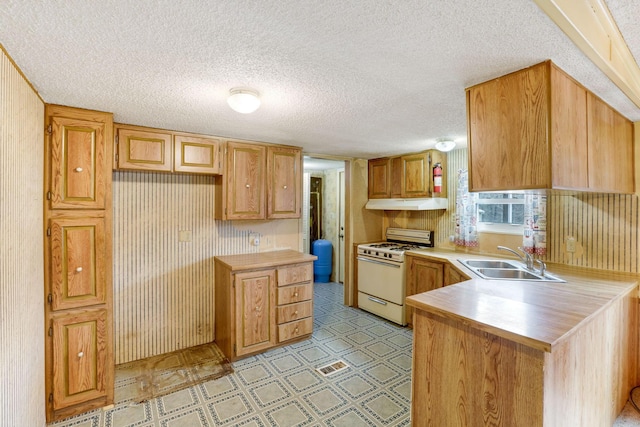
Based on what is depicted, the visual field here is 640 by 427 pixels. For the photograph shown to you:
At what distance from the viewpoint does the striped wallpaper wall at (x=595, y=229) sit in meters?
2.39

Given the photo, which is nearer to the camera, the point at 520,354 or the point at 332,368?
the point at 520,354

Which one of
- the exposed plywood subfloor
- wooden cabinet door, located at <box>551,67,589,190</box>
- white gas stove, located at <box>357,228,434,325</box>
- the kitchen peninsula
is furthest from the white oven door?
wooden cabinet door, located at <box>551,67,589,190</box>

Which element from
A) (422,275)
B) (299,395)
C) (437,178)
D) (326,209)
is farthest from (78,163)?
(326,209)

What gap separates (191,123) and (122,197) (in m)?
0.98

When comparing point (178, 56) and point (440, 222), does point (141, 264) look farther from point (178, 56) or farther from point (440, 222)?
point (440, 222)

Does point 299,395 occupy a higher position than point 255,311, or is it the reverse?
point 255,311

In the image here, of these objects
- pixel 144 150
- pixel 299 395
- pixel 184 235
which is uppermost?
pixel 144 150

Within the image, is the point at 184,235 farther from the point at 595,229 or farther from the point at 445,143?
the point at 595,229

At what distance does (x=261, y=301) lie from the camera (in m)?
2.99

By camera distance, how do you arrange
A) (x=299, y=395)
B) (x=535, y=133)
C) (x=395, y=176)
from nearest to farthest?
(x=535, y=133)
(x=299, y=395)
(x=395, y=176)

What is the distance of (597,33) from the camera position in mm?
1303

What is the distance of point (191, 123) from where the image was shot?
255 centimetres

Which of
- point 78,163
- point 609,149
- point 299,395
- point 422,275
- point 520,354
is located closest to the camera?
point 520,354

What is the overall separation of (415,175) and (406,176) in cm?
14
